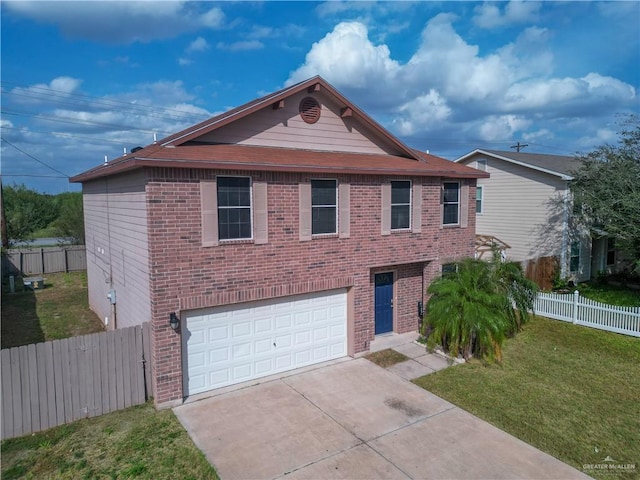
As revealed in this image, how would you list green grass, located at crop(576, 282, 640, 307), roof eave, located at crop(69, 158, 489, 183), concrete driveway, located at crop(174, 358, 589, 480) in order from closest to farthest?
concrete driveway, located at crop(174, 358, 589, 480)
roof eave, located at crop(69, 158, 489, 183)
green grass, located at crop(576, 282, 640, 307)

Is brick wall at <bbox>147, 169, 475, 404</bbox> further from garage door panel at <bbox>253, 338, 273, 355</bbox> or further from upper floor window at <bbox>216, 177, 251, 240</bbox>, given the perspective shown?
garage door panel at <bbox>253, 338, 273, 355</bbox>

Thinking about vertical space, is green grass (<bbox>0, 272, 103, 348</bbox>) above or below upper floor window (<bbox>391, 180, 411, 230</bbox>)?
below

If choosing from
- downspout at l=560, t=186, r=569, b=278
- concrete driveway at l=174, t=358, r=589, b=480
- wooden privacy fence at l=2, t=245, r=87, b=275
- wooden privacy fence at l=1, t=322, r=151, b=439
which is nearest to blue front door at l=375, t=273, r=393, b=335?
concrete driveway at l=174, t=358, r=589, b=480

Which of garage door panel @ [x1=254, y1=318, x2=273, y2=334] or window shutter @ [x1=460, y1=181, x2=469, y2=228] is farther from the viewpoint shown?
window shutter @ [x1=460, y1=181, x2=469, y2=228]

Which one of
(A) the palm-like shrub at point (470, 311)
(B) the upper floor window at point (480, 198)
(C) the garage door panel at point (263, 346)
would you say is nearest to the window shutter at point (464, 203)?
Answer: (A) the palm-like shrub at point (470, 311)

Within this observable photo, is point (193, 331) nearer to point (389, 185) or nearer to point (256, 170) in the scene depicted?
point (256, 170)

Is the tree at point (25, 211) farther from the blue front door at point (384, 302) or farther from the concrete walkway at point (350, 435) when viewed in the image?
the blue front door at point (384, 302)

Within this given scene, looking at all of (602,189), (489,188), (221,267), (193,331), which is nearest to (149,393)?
(193,331)

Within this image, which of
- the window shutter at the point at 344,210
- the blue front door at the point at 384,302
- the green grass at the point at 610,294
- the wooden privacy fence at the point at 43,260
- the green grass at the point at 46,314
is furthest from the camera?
the wooden privacy fence at the point at 43,260
